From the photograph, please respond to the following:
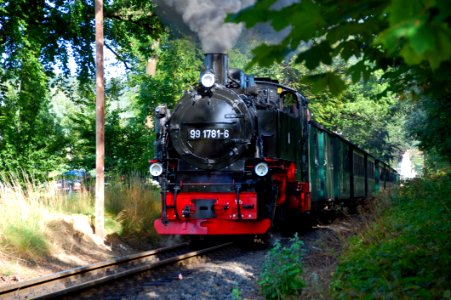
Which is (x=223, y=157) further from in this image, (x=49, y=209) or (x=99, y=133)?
(x=49, y=209)

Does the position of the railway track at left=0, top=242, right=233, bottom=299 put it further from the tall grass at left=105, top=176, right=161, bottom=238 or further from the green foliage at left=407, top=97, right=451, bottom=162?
the green foliage at left=407, top=97, right=451, bottom=162

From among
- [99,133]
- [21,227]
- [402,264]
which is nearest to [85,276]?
[21,227]

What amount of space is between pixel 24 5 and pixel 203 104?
323 inches

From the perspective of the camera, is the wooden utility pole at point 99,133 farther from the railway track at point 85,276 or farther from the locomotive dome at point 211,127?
the locomotive dome at point 211,127

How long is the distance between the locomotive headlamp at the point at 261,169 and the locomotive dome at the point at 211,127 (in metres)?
0.50

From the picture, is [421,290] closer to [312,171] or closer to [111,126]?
[312,171]

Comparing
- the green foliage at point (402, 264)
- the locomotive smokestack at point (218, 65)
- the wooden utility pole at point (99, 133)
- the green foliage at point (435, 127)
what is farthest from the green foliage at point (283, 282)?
the green foliage at point (435, 127)

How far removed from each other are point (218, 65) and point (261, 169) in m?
2.39

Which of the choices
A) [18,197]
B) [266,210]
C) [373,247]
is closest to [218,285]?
[373,247]

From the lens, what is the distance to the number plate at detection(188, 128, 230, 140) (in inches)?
417

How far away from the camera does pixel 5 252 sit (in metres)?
9.30

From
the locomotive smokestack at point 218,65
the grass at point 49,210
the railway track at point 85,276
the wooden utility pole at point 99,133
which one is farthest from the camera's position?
the wooden utility pole at point 99,133

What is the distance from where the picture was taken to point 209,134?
35.1ft

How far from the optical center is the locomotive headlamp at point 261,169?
33.1ft
